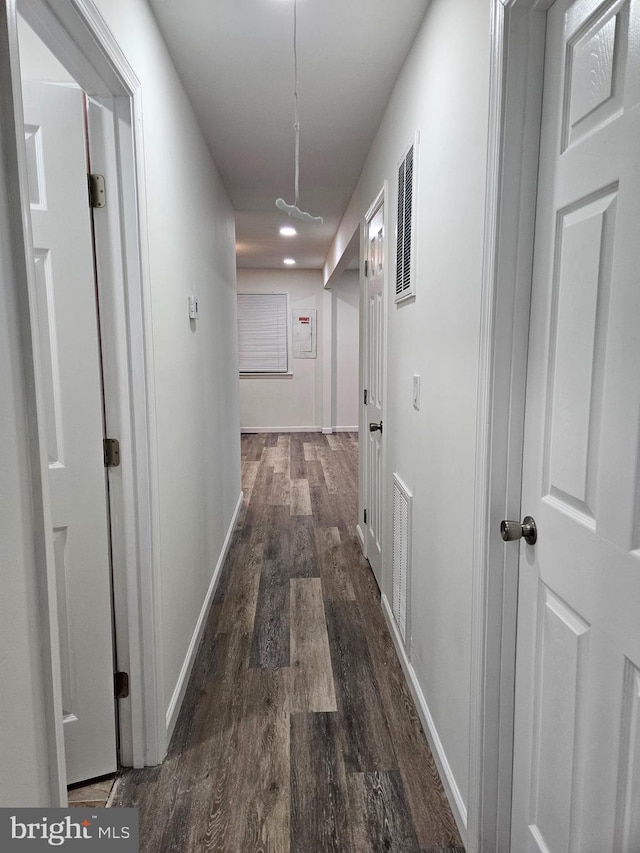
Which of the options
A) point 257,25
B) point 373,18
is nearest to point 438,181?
point 373,18

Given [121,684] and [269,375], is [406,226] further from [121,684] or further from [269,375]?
[269,375]

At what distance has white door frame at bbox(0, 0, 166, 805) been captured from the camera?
1.26 meters

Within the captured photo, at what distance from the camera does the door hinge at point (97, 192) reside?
1.47 metres

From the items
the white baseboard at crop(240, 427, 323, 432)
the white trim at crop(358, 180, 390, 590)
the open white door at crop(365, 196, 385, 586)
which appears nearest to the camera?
the white trim at crop(358, 180, 390, 590)

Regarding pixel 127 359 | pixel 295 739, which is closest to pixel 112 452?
pixel 127 359

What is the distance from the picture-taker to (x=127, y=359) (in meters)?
1.54

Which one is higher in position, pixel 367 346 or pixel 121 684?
pixel 367 346

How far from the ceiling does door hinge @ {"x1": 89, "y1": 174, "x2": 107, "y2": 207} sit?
67cm

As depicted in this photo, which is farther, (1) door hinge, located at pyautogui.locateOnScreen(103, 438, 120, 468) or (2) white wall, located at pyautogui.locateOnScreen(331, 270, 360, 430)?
(2) white wall, located at pyautogui.locateOnScreen(331, 270, 360, 430)

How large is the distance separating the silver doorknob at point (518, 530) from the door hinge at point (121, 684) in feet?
4.19

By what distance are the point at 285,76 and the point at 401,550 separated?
2040mm

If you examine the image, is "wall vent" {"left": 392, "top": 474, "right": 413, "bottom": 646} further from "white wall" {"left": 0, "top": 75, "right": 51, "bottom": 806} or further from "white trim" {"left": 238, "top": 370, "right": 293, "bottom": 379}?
"white trim" {"left": 238, "top": 370, "right": 293, "bottom": 379}

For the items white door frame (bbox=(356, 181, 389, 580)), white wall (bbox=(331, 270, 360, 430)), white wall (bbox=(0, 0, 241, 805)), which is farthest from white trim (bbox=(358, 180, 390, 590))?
white wall (bbox=(331, 270, 360, 430))

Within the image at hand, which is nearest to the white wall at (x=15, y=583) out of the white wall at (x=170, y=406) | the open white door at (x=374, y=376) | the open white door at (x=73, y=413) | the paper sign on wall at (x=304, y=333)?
the white wall at (x=170, y=406)
